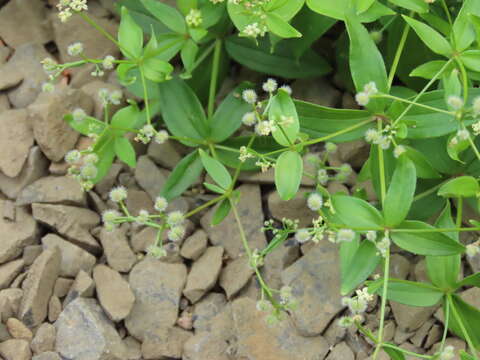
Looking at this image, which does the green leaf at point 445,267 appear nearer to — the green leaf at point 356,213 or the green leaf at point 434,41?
the green leaf at point 356,213

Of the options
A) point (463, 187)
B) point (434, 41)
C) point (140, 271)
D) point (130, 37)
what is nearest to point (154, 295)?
point (140, 271)

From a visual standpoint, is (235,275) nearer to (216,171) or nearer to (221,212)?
(221,212)

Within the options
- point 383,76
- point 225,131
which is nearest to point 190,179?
point 225,131

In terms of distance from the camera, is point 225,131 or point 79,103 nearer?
point 225,131

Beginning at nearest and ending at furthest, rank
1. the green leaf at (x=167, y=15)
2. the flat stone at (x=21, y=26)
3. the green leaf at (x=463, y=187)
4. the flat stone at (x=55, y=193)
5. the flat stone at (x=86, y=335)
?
the green leaf at (x=463, y=187) < the flat stone at (x=86, y=335) < the green leaf at (x=167, y=15) < the flat stone at (x=55, y=193) < the flat stone at (x=21, y=26)

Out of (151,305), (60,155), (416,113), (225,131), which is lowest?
(151,305)

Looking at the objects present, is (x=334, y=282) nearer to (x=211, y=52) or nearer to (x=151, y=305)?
(x=151, y=305)

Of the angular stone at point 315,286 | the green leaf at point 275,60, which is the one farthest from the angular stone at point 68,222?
the green leaf at point 275,60
